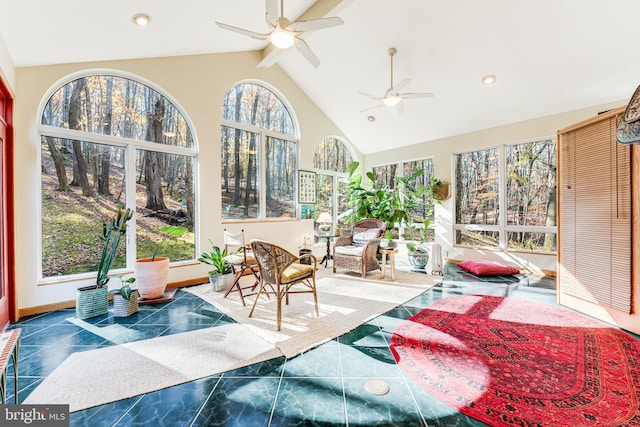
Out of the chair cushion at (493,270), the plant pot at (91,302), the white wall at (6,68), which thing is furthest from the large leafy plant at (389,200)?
the white wall at (6,68)

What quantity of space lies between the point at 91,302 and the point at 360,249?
12.2 feet

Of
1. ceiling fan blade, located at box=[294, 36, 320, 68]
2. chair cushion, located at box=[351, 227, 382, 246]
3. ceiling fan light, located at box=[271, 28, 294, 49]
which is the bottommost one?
chair cushion, located at box=[351, 227, 382, 246]

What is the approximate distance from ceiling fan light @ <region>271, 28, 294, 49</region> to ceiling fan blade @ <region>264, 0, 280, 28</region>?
0.08 metres

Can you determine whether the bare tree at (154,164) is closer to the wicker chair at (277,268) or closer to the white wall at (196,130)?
the white wall at (196,130)

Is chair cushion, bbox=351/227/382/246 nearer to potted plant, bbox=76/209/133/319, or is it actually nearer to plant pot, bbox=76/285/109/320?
potted plant, bbox=76/209/133/319

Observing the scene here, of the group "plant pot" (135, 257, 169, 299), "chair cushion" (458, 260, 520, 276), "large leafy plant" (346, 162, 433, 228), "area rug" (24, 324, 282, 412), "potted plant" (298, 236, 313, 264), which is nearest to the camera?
"area rug" (24, 324, 282, 412)

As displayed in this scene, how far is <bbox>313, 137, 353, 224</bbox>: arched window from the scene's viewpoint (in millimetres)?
6527

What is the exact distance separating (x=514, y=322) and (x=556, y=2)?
3725 millimetres

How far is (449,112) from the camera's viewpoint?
5344 mm

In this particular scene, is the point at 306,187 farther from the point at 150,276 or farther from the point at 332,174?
the point at 150,276

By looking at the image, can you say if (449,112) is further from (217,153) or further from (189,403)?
(189,403)

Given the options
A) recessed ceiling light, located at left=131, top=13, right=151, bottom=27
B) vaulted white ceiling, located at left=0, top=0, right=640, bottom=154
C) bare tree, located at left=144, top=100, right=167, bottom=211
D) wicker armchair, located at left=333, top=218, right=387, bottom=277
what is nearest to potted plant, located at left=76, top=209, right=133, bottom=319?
bare tree, located at left=144, top=100, right=167, bottom=211

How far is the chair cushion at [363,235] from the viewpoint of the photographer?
506cm

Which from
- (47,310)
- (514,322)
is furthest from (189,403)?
(514,322)
